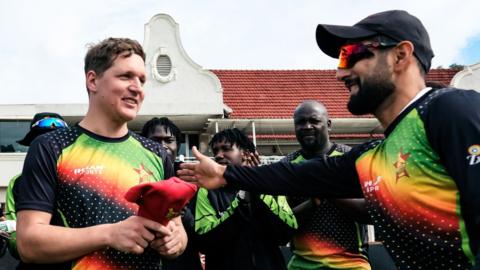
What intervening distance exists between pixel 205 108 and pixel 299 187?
1748 cm

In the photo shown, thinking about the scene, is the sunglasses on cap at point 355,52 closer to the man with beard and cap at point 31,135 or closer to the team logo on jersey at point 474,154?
the team logo on jersey at point 474,154

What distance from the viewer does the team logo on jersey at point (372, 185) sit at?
9.29 ft

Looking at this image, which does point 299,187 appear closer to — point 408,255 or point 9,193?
point 408,255

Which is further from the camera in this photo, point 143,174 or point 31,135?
point 31,135

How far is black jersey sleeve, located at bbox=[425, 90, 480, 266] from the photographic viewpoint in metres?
2.26

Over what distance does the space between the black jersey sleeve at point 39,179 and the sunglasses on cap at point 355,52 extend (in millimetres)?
1732

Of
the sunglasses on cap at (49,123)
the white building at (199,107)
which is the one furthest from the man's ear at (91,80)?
the white building at (199,107)

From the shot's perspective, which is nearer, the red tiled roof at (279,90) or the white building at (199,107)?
the white building at (199,107)

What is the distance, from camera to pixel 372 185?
2881mm

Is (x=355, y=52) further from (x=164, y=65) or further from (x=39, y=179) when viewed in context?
(x=164, y=65)

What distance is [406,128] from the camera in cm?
272

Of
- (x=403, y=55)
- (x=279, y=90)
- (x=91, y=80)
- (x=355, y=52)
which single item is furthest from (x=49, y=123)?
(x=279, y=90)

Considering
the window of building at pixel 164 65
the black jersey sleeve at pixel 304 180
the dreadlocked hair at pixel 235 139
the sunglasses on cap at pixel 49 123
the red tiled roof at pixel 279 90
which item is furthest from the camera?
the red tiled roof at pixel 279 90

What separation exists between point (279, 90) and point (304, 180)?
2159cm
